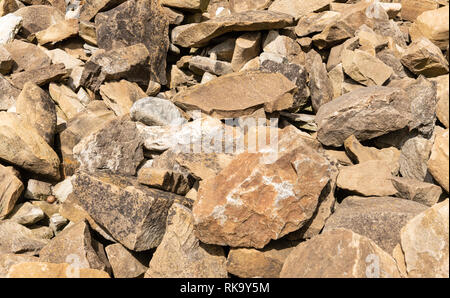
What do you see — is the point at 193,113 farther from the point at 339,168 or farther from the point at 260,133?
the point at 339,168

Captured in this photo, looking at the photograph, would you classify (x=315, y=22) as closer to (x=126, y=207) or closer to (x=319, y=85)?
(x=319, y=85)

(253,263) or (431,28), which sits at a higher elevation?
(431,28)

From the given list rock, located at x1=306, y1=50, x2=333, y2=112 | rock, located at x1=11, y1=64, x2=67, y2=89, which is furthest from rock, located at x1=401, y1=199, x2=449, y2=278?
rock, located at x1=11, y1=64, x2=67, y2=89

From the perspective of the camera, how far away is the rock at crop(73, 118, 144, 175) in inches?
147

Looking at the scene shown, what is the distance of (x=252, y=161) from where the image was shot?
2.90 meters

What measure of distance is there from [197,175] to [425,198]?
1.77m

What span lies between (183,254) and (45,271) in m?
0.92

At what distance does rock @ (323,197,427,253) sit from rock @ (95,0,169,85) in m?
3.04

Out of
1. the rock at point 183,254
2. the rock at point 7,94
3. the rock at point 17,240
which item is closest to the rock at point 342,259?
the rock at point 183,254

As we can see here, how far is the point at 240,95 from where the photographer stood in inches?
163

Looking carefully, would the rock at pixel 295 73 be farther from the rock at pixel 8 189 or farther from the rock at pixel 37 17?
the rock at pixel 37 17

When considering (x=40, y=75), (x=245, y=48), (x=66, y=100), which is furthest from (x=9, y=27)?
(x=245, y=48)

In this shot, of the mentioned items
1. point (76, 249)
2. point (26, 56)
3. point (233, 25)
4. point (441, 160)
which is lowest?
point (76, 249)
